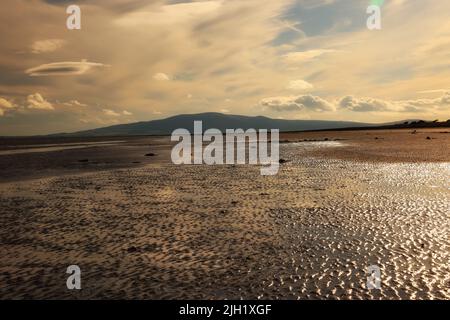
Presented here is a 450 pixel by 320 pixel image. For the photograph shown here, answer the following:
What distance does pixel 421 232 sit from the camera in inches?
473

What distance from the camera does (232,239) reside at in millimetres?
12141

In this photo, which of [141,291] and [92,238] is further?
[92,238]

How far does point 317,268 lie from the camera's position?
31.0 ft

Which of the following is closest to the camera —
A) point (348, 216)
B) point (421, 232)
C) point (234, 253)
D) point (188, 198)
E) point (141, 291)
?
point (141, 291)

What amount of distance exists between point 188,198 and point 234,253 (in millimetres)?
8534

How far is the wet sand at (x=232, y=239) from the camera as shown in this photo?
8.62 metres

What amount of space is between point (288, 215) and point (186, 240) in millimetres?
4714

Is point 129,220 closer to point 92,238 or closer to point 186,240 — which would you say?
point 92,238

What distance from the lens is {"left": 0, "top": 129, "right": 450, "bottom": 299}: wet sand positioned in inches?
340
